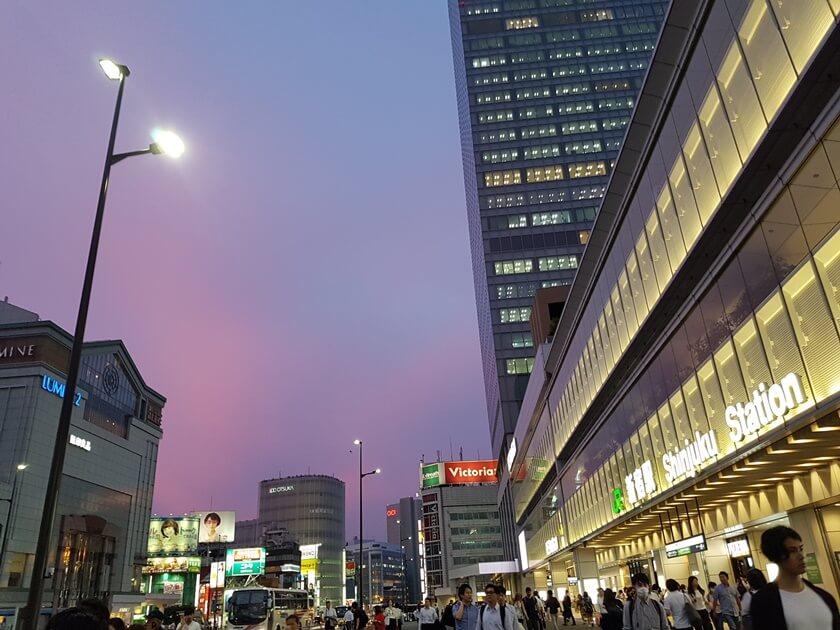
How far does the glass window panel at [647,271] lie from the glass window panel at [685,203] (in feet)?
9.79

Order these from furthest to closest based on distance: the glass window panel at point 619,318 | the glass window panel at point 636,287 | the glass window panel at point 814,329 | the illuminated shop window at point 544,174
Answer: the illuminated shop window at point 544,174 → the glass window panel at point 619,318 → the glass window panel at point 636,287 → the glass window panel at point 814,329

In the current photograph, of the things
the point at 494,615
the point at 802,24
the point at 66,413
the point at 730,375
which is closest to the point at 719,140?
the point at 802,24

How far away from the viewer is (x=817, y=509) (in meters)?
15.6

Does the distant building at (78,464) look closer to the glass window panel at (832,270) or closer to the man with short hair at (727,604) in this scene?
the man with short hair at (727,604)

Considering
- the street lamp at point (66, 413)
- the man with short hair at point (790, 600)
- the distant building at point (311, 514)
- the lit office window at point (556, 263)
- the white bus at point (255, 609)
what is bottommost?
the white bus at point (255, 609)

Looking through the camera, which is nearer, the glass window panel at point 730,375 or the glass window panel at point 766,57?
the glass window panel at point 766,57

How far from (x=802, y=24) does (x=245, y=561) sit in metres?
69.2

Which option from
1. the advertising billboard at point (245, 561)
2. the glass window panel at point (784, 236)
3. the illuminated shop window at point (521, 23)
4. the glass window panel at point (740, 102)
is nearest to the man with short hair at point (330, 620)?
the advertising billboard at point (245, 561)

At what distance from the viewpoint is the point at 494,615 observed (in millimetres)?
9578

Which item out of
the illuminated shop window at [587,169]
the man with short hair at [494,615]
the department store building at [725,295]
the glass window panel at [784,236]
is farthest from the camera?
the illuminated shop window at [587,169]

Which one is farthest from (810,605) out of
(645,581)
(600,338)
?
(600,338)

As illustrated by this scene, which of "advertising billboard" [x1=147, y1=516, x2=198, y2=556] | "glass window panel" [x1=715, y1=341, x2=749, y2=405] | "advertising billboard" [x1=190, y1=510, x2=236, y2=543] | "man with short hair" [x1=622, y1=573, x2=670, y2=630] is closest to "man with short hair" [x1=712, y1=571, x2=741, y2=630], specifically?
"glass window panel" [x1=715, y1=341, x2=749, y2=405]

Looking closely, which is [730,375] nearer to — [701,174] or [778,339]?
[778,339]

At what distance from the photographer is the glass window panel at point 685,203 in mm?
16953
